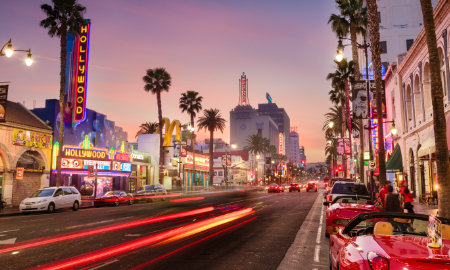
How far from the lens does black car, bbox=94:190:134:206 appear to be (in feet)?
103

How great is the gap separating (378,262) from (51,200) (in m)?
25.5

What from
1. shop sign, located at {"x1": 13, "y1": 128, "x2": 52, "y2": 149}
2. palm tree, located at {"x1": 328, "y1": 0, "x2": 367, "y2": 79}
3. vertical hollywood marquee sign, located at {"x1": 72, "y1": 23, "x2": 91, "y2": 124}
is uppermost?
palm tree, located at {"x1": 328, "y1": 0, "x2": 367, "y2": 79}

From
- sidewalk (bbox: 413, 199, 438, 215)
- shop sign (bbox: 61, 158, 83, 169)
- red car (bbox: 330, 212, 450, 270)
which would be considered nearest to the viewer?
red car (bbox: 330, 212, 450, 270)

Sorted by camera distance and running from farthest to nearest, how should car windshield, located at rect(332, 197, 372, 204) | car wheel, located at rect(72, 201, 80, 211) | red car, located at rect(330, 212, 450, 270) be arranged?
car wheel, located at rect(72, 201, 80, 211)
car windshield, located at rect(332, 197, 372, 204)
red car, located at rect(330, 212, 450, 270)

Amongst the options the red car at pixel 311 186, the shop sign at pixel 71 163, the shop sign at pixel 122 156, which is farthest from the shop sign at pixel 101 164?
the red car at pixel 311 186

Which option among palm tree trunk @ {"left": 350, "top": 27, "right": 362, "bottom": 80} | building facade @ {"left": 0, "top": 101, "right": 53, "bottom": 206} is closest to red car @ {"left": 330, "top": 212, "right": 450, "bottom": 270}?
palm tree trunk @ {"left": 350, "top": 27, "right": 362, "bottom": 80}

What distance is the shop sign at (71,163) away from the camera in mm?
37241

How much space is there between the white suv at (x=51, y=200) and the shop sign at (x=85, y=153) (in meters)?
10.8

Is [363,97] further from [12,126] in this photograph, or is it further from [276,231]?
[12,126]

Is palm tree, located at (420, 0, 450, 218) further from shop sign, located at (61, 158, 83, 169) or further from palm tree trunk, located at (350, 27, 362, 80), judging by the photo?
shop sign, located at (61, 158, 83, 169)

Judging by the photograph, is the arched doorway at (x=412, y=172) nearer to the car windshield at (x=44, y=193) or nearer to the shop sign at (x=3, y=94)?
the car windshield at (x=44, y=193)

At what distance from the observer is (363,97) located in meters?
25.1

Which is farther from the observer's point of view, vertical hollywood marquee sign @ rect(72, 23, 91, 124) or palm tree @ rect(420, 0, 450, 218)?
vertical hollywood marquee sign @ rect(72, 23, 91, 124)

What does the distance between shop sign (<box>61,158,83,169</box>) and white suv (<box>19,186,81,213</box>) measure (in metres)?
10.3
